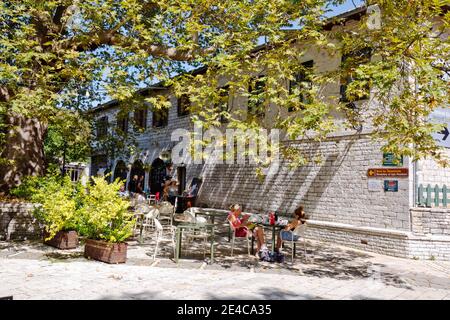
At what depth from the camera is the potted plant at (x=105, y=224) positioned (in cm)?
720

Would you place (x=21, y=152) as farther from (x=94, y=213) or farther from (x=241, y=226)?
(x=241, y=226)

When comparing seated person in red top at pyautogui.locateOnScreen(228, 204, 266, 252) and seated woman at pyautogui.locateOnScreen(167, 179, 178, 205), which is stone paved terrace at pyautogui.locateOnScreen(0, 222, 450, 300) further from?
seated woman at pyautogui.locateOnScreen(167, 179, 178, 205)

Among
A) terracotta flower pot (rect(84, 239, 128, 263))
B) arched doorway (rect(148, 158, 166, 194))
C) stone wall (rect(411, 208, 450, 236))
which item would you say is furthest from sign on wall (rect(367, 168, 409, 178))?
arched doorway (rect(148, 158, 166, 194))

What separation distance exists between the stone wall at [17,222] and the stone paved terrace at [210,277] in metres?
0.54

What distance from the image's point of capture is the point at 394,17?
6.45 m

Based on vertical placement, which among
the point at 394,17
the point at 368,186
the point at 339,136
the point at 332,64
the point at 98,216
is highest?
the point at 332,64

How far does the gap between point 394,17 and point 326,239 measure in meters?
6.62

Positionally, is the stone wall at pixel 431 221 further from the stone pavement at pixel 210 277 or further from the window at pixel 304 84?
the window at pixel 304 84

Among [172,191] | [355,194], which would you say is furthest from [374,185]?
[172,191]

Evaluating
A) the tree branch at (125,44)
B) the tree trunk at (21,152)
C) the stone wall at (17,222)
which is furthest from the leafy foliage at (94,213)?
the tree branch at (125,44)

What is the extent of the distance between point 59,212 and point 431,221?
8.66 metres
